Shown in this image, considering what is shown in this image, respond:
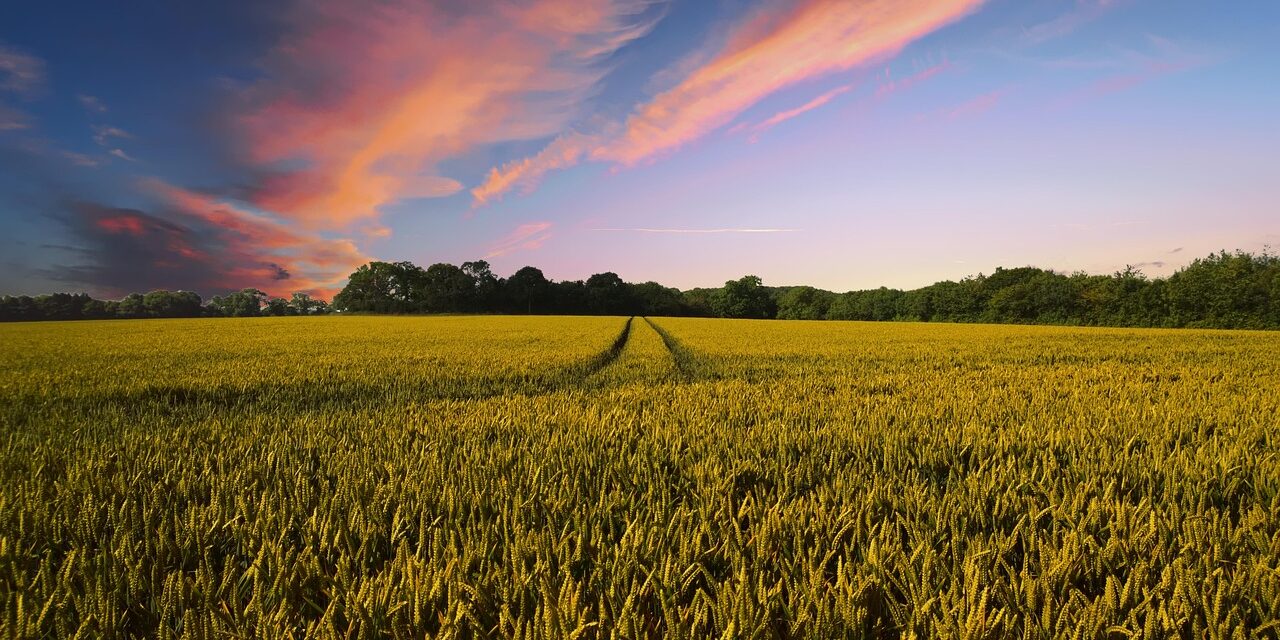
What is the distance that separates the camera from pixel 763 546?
5.83 ft

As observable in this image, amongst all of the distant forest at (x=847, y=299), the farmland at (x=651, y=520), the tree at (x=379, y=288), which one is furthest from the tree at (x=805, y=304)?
the farmland at (x=651, y=520)

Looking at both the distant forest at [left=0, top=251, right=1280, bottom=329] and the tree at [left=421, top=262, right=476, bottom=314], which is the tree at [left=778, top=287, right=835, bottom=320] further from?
the tree at [left=421, top=262, right=476, bottom=314]

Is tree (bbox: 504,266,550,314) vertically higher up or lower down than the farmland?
higher up

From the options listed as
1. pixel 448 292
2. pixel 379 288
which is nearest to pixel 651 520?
pixel 448 292

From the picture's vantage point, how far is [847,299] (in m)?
118

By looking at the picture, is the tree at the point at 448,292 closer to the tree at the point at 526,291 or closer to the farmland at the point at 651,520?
the tree at the point at 526,291

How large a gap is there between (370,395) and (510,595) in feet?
22.8

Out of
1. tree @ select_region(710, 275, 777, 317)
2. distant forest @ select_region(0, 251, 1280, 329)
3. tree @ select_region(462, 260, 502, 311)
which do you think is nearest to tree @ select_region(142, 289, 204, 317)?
distant forest @ select_region(0, 251, 1280, 329)

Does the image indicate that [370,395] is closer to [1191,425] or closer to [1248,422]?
[1191,425]

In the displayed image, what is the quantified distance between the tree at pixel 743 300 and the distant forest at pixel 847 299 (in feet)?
0.98

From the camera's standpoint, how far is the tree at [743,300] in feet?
414

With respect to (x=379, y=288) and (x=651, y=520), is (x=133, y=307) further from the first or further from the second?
(x=651, y=520)

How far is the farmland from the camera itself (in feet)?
4.60

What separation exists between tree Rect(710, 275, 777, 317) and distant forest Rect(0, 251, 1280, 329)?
0.98 ft
